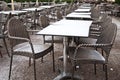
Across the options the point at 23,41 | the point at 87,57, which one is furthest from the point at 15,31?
the point at 87,57

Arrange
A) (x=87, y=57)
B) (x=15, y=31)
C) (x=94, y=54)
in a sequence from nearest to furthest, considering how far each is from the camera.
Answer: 1. (x=87, y=57)
2. (x=94, y=54)
3. (x=15, y=31)

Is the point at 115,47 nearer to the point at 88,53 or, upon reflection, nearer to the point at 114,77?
the point at 114,77

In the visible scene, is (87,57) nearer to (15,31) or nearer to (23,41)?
(23,41)

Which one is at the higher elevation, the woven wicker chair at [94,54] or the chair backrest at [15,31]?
the chair backrest at [15,31]

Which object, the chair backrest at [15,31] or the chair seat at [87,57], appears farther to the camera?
the chair backrest at [15,31]

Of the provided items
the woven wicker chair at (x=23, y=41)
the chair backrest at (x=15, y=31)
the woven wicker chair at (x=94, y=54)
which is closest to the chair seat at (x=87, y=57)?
the woven wicker chair at (x=94, y=54)

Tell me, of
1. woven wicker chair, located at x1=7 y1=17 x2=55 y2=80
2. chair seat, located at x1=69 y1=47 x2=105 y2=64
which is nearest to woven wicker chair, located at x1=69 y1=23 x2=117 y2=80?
chair seat, located at x1=69 y1=47 x2=105 y2=64

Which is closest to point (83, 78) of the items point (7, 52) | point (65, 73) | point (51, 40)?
point (65, 73)

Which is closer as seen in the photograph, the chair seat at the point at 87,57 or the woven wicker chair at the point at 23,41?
the chair seat at the point at 87,57

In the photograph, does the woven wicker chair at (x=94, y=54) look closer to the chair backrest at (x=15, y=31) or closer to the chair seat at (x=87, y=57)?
the chair seat at (x=87, y=57)

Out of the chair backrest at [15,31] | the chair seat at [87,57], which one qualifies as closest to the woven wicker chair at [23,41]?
the chair backrest at [15,31]

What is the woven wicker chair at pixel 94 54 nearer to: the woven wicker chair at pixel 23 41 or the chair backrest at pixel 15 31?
the woven wicker chair at pixel 23 41

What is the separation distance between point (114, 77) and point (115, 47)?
1.95m

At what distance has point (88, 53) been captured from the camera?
2.80 meters
